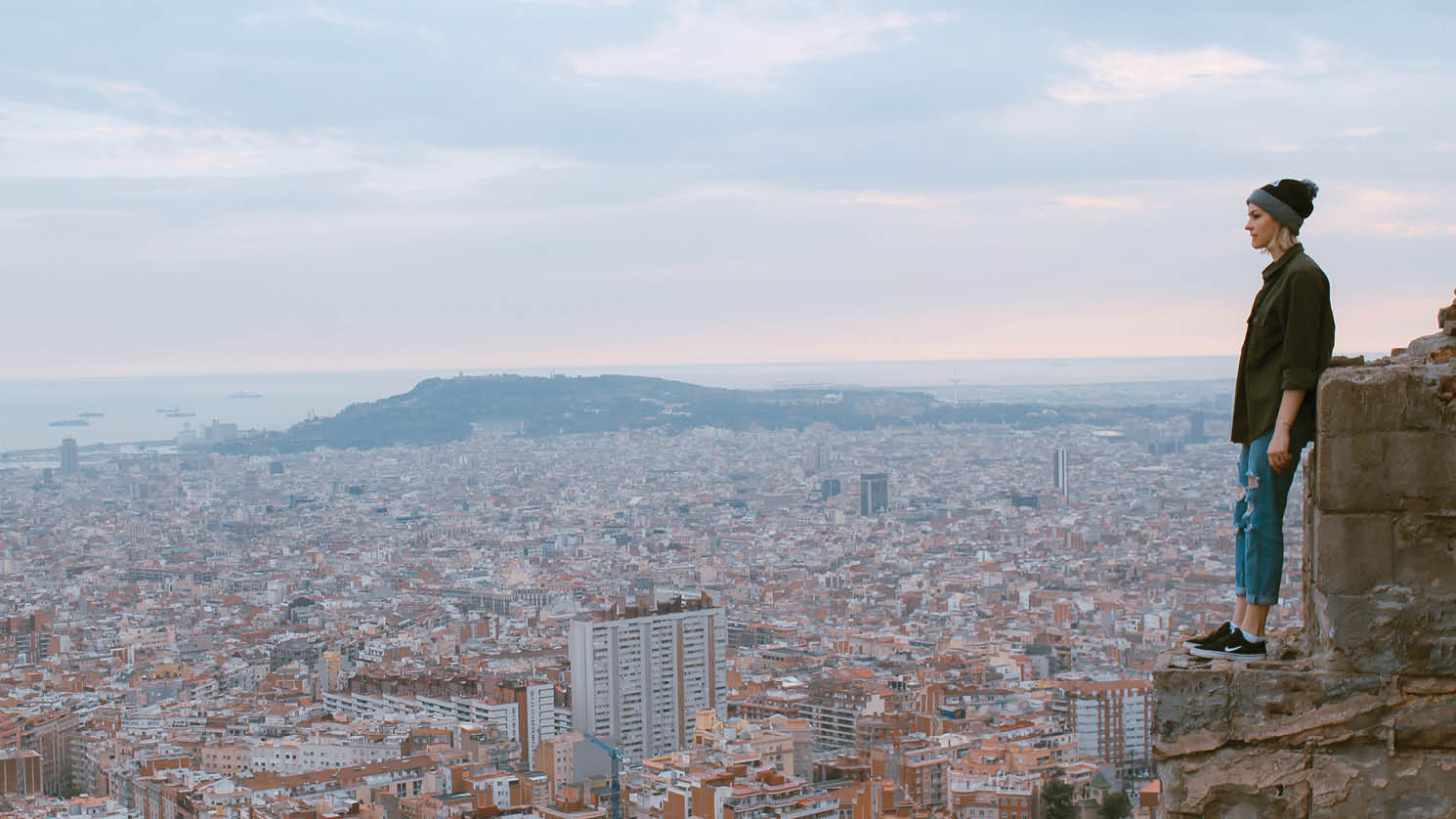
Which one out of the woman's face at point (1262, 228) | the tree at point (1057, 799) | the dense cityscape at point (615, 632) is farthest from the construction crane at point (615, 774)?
the woman's face at point (1262, 228)

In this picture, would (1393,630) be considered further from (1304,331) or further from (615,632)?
(615,632)

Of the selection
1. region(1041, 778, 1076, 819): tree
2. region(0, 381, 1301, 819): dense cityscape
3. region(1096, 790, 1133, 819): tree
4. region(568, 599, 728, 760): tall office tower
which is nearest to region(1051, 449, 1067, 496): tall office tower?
region(0, 381, 1301, 819): dense cityscape

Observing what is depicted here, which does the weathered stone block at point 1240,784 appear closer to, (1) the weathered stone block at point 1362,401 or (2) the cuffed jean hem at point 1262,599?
(2) the cuffed jean hem at point 1262,599

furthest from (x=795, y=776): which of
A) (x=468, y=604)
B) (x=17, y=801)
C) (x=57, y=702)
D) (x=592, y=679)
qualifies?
(x=468, y=604)

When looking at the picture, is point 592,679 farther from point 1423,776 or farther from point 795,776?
point 1423,776

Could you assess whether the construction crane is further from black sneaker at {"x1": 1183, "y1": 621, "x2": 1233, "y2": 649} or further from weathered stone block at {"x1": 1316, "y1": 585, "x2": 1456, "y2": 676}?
weathered stone block at {"x1": 1316, "y1": 585, "x2": 1456, "y2": 676}

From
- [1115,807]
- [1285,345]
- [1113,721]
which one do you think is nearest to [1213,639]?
[1285,345]
